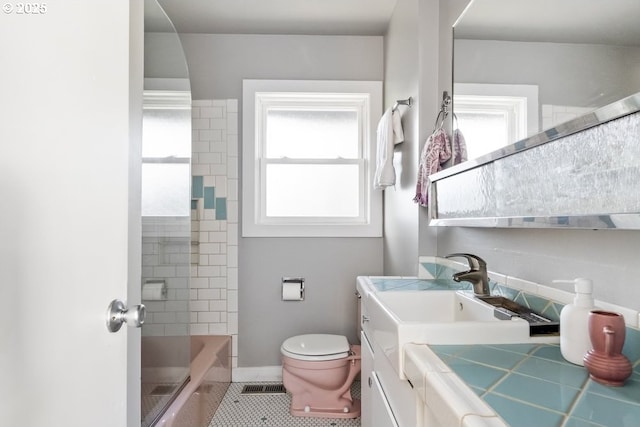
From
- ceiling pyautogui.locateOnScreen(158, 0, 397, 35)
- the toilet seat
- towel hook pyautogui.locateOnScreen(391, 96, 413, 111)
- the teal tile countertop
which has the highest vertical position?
ceiling pyautogui.locateOnScreen(158, 0, 397, 35)

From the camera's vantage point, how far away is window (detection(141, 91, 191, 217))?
1331 millimetres

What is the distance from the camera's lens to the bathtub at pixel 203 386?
1478 mm

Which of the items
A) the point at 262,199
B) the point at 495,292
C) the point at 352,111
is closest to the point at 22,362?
the point at 495,292

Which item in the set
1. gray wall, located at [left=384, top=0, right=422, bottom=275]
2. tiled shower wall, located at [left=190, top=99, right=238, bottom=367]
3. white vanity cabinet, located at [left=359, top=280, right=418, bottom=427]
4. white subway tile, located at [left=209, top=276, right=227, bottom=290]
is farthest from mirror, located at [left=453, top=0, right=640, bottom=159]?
white subway tile, located at [left=209, top=276, right=227, bottom=290]

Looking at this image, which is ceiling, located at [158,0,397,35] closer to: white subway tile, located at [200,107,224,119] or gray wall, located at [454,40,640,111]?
white subway tile, located at [200,107,224,119]

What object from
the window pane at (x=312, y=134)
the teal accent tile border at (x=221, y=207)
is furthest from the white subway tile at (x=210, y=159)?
the window pane at (x=312, y=134)

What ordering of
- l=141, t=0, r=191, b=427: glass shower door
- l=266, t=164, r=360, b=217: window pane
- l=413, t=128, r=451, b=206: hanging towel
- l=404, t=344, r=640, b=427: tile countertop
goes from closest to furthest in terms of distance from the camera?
l=404, t=344, r=640, b=427: tile countertop
l=141, t=0, r=191, b=427: glass shower door
l=413, t=128, r=451, b=206: hanging towel
l=266, t=164, r=360, b=217: window pane

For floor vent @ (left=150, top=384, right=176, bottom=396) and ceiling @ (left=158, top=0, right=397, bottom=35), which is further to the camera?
ceiling @ (left=158, top=0, right=397, bottom=35)

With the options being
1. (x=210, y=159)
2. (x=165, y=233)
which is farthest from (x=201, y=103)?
(x=165, y=233)

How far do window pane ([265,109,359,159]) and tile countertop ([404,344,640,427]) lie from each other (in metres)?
1.90

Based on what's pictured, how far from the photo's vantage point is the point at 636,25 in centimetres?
69

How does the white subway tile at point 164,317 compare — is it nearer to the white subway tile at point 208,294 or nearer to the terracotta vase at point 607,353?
the white subway tile at point 208,294

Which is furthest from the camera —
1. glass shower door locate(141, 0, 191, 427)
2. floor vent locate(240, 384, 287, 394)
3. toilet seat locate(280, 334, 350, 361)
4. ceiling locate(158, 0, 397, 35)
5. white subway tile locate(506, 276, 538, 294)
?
floor vent locate(240, 384, 287, 394)

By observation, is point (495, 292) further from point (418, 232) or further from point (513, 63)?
point (513, 63)
